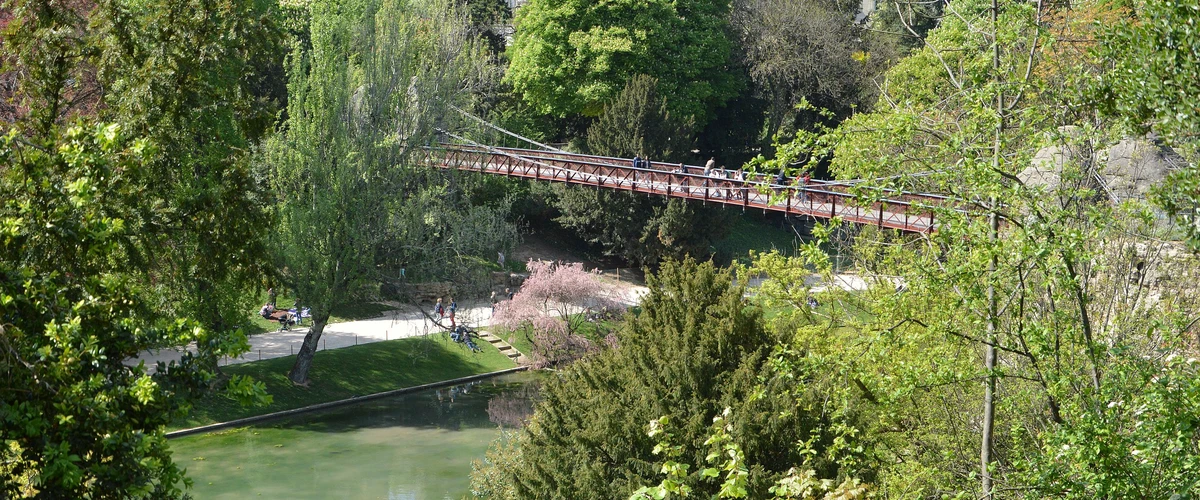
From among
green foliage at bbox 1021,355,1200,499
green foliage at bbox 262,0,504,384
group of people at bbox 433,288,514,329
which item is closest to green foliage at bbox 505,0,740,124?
group of people at bbox 433,288,514,329

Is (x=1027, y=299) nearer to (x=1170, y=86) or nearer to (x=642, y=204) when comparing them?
(x=1170, y=86)

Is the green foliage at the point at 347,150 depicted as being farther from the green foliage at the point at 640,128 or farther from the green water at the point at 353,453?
the green foliage at the point at 640,128

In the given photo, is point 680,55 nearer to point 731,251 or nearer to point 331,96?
point 731,251

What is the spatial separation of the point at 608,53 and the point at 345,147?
17.2 meters

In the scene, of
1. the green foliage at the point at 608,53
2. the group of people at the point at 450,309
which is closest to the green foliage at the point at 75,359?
the group of people at the point at 450,309

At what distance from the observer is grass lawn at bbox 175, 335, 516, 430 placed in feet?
81.0

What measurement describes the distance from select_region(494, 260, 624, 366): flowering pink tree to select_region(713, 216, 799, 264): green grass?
11152 mm

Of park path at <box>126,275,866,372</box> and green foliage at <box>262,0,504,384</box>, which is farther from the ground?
green foliage at <box>262,0,504,384</box>

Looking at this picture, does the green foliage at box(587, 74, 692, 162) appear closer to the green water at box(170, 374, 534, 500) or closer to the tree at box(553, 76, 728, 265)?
the tree at box(553, 76, 728, 265)

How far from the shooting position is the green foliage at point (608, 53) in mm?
40469

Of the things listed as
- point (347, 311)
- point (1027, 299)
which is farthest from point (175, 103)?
point (347, 311)

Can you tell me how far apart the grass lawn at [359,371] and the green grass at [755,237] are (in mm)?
14617

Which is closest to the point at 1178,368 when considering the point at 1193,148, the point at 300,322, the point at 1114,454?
the point at 1114,454

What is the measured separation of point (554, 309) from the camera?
3153cm
